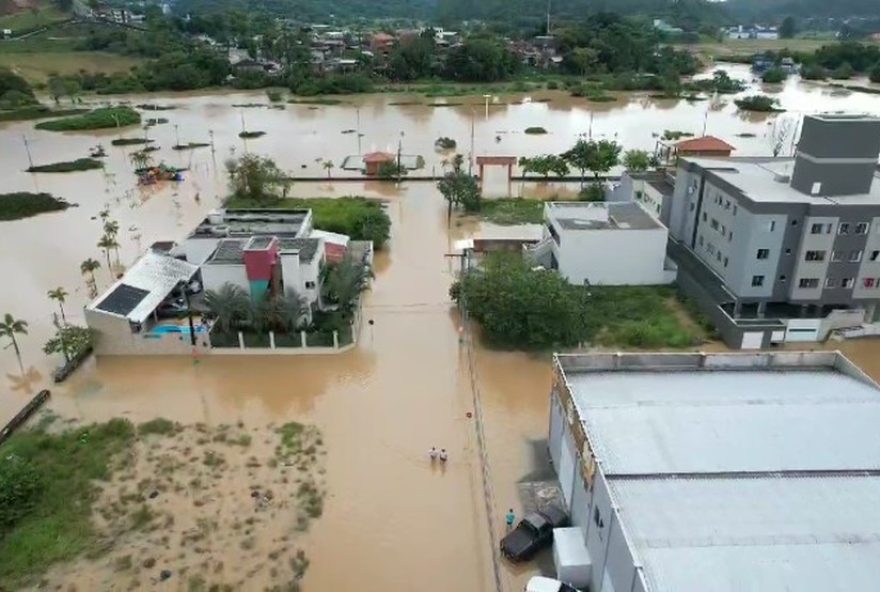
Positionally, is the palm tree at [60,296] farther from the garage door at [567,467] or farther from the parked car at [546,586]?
the parked car at [546,586]

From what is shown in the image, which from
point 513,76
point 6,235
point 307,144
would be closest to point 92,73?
point 307,144

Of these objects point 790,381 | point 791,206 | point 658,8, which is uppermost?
point 658,8

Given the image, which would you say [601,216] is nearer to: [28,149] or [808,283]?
[808,283]

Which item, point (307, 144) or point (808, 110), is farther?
point (808, 110)

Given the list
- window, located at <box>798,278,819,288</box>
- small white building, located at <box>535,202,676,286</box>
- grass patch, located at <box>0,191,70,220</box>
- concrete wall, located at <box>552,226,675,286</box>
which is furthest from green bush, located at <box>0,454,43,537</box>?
grass patch, located at <box>0,191,70,220</box>

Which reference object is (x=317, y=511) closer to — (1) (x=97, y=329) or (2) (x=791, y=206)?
(1) (x=97, y=329)

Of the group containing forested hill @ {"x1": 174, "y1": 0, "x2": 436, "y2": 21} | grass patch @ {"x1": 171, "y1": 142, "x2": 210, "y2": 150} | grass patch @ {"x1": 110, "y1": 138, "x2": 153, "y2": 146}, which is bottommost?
grass patch @ {"x1": 171, "y1": 142, "x2": 210, "y2": 150}

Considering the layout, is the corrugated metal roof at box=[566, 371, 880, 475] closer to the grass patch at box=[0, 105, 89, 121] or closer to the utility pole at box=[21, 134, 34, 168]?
the utility pole at box=[21, 134, 34, 168]
